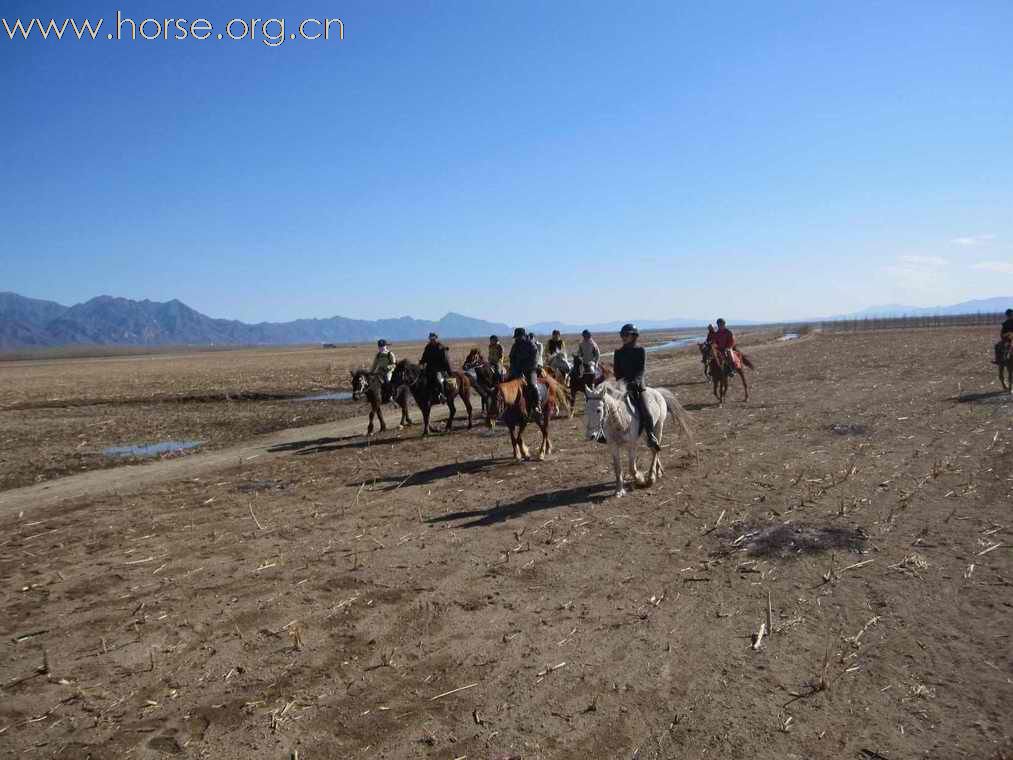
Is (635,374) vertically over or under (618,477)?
over

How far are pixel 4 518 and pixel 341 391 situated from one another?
73.2 feet

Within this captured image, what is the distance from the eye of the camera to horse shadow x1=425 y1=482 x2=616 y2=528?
936 cm

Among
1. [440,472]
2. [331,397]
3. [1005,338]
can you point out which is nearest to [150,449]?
[440,472]

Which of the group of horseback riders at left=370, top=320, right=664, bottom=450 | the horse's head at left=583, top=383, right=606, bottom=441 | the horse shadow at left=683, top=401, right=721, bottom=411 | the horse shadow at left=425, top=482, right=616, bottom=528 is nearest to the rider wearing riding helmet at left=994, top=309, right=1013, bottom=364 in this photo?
the horse shadow at left=683, top=401, right=721, bottom=411

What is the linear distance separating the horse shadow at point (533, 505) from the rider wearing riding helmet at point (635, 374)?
125cm

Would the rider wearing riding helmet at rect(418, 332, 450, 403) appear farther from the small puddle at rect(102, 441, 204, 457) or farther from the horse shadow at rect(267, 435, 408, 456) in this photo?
the small puddle at rect(102, 441, 204, 457)

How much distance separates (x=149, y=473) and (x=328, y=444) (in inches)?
171

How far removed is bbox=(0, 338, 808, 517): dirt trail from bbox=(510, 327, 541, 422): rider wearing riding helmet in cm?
509

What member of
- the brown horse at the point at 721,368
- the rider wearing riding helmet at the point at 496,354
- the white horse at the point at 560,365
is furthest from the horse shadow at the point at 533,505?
the brown horse at the point at 721,368

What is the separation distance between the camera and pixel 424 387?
56.7ft

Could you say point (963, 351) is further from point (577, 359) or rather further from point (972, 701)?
point (972, 701)

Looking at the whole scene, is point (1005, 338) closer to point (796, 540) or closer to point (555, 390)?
point (555, 390)

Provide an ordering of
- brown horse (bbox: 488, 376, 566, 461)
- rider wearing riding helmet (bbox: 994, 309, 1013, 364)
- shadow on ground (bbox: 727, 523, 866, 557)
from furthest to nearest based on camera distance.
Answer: rider wearing riding helmet (bbox: 994, 309, 1013, 364) → brown horse (bbox: 488, 376, 566, 461) → shadow on ground (bbox: 727, 523, 866, 557)

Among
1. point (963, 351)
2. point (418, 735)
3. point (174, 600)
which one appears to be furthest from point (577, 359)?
point (963, 351)
